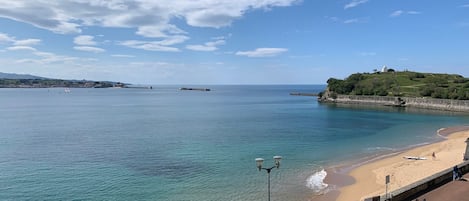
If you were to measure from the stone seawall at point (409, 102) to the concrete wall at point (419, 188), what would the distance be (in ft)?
298

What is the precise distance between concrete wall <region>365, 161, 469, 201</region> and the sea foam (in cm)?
750

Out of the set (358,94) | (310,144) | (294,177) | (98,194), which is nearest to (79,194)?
(98,194)

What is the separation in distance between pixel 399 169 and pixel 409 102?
316 feet

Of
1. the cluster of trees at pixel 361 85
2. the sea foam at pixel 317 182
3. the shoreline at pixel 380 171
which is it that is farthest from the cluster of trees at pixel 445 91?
the sea foam at pixel 317 182

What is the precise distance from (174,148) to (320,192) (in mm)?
22228

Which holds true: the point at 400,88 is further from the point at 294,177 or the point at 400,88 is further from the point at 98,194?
the point at 98,194

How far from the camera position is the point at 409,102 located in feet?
392

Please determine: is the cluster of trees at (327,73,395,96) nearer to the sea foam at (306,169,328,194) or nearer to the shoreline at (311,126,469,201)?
the shoreline at (311,126,469,201)

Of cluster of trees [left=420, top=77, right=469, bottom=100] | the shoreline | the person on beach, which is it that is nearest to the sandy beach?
the shoreline

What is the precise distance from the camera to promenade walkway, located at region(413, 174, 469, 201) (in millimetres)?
19703

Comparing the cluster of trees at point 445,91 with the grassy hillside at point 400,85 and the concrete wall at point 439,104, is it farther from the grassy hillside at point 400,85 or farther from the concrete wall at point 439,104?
the concrete wall at point 439,104

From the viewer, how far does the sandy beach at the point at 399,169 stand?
2686 centimetres

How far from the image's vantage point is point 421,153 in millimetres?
40406

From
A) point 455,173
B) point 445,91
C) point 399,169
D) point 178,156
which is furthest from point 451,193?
point 445,91
